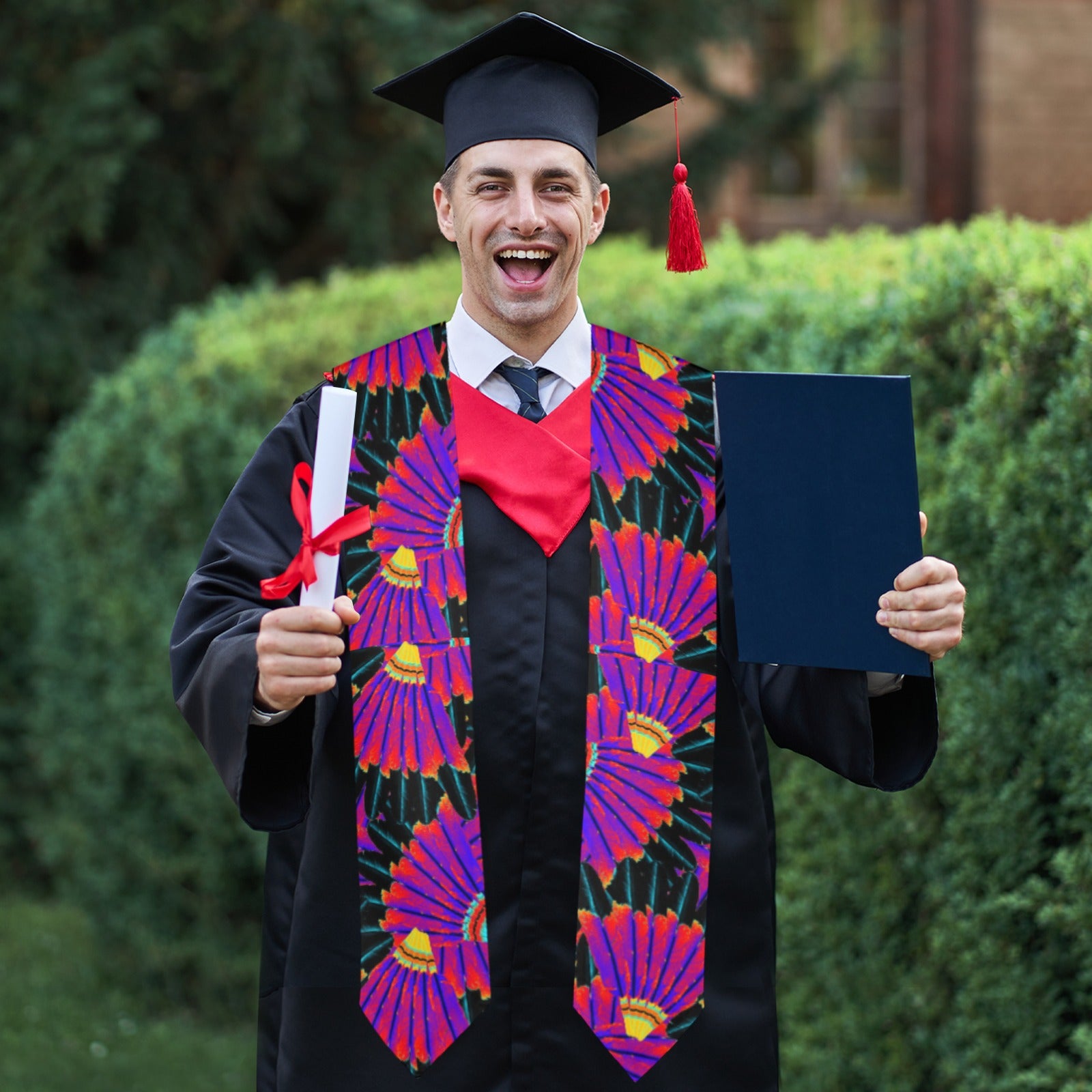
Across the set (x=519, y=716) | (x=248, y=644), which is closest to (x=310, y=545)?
(x=248, y=644)

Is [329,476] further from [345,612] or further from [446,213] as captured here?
[446,213]

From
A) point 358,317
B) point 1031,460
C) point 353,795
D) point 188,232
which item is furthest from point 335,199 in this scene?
point 353,795

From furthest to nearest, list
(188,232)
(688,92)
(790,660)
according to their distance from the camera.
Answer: (688,92) < (188,232) < (790,660)

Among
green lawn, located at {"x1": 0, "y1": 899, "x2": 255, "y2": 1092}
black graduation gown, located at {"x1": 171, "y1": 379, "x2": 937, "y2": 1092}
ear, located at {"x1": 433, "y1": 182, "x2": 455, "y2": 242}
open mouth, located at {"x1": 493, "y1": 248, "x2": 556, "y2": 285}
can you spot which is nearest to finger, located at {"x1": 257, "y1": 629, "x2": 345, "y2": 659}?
black graduation gown, located at {"x1": 171, "y1": 379, "x2": 937, "y2": 1092}

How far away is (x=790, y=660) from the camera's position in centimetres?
217

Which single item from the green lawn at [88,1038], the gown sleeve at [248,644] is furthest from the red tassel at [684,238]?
the green lawn at [88,1038]

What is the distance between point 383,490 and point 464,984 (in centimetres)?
78

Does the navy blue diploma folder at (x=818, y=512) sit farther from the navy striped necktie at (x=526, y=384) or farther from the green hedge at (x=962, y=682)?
the green hedge at (x=962, y=682)

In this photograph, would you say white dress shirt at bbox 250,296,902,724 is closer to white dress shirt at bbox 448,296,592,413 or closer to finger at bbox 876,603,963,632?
white dress shirt at bbox 448,296,592,413

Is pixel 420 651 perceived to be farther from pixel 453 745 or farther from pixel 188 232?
pixel 188 232

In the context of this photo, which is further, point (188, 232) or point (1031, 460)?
point (188, 232)

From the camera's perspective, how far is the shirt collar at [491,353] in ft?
8.01

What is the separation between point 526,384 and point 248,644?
651mm

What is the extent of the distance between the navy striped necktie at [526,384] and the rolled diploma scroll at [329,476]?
0.49 m
